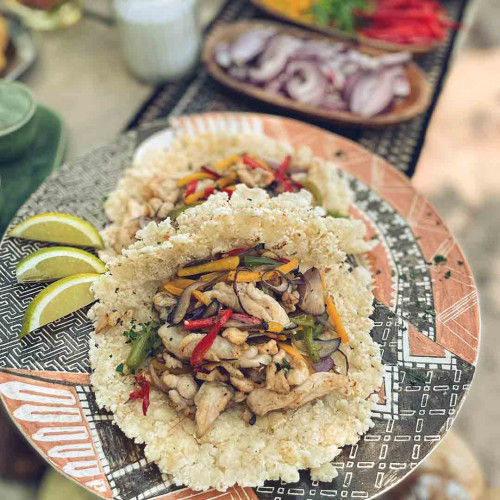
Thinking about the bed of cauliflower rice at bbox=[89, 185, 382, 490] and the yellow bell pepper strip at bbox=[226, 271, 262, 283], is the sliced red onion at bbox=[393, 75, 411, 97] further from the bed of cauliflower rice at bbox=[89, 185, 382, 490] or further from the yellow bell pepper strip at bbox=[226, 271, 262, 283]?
the yellow bell pepper strip at bbox=[226, 271, 262, 283]

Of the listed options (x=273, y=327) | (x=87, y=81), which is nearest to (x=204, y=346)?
(x=273, y=327)

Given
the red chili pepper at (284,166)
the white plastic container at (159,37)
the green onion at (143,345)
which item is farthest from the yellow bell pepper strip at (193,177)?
the white plastic container at (159,37)

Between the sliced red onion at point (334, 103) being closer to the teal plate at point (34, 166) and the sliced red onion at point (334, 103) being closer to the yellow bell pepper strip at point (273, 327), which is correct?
the teal plate at point (34, 166)

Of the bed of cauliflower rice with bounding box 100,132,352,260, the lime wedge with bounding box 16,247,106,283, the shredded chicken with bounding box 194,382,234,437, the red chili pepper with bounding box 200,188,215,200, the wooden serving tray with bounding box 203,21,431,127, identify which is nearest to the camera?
the shredded chicken with bounding box 194,382,234,437

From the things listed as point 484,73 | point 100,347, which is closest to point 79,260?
point 100,347

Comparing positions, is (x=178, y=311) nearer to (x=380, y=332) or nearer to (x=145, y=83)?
(x=380, y=332)

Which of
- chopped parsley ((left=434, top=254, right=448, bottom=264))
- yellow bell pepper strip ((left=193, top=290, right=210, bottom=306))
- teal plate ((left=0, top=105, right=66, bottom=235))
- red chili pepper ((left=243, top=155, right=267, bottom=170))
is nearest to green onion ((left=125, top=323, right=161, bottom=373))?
yellow bell pepper strip ((left=193, top=290, right=210, bottom=306))
